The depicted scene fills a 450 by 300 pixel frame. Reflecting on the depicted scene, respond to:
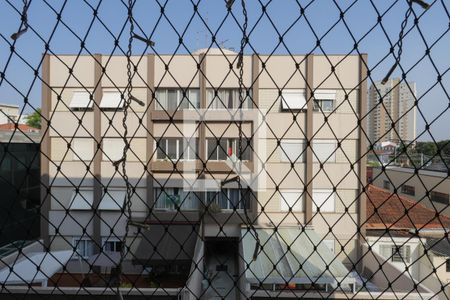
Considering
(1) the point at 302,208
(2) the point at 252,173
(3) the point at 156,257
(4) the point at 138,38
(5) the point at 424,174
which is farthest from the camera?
(5) the point at 424,174

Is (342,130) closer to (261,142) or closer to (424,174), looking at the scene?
(261,142)

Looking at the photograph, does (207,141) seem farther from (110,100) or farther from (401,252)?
(401,252)

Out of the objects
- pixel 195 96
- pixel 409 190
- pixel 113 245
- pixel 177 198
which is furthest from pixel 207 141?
pixel 409 190

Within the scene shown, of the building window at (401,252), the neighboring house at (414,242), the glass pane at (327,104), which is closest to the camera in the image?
the neighboring house at (414,242)

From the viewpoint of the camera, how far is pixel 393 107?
179 inches

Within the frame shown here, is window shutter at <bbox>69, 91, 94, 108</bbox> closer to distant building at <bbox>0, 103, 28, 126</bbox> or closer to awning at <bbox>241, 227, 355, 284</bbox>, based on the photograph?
distant building at <bbox>0, 103, 28, 126</bbox>

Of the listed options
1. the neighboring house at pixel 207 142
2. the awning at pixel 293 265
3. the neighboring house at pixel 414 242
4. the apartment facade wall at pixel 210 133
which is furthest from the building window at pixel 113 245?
Answer: the neighboring house at pixel 414 242

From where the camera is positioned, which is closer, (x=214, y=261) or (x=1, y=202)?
(x=1, y=202)

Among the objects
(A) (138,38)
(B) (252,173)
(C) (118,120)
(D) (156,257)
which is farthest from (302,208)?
(A) (138,38)

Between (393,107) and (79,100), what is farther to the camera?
(79,100)

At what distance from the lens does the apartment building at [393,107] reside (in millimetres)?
1138

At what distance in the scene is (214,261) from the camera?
5172 millimetres

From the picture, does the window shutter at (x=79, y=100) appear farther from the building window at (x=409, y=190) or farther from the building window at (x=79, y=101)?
the building window at (x=409, y=190)

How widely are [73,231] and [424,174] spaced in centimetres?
593
